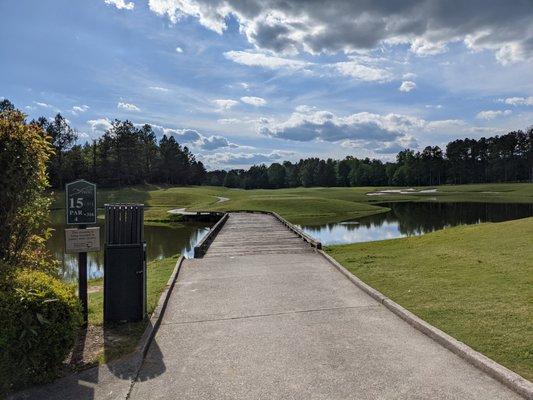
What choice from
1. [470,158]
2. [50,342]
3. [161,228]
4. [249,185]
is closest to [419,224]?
[161,228]

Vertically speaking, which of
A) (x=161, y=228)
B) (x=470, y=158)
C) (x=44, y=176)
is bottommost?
(x=161, y=228)

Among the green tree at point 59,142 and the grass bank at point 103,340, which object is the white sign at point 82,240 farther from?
the green tree at point 59,142

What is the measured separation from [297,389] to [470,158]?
131745 mm

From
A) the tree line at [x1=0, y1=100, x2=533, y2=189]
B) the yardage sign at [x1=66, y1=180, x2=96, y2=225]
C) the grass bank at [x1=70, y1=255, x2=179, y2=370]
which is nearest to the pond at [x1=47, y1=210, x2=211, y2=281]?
the grass bank at [x1=70, y1=255, x2=179, y2=370]

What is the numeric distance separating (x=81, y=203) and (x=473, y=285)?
7.54m

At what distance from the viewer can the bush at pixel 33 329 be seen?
14.6 feet

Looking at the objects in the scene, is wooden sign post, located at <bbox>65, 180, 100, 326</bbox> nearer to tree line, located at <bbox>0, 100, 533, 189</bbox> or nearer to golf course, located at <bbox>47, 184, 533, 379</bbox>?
golf course, located at <bbox>47, 184, 533, 379</bbox>

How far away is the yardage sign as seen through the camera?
22.1ft

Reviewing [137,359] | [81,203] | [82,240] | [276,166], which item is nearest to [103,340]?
[137,359]

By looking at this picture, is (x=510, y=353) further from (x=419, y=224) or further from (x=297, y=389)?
(x=419, y=224)

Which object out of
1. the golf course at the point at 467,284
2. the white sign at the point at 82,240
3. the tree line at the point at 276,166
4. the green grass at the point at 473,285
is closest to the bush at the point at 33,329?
the golf course at the point at 467,284

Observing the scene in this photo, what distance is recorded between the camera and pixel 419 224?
32.0m

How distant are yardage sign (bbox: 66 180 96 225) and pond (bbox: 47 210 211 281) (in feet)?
31.8

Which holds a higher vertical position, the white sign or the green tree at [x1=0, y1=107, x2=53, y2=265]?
the green tree at [x1=0, y1=107, x2=53, y2=265]
